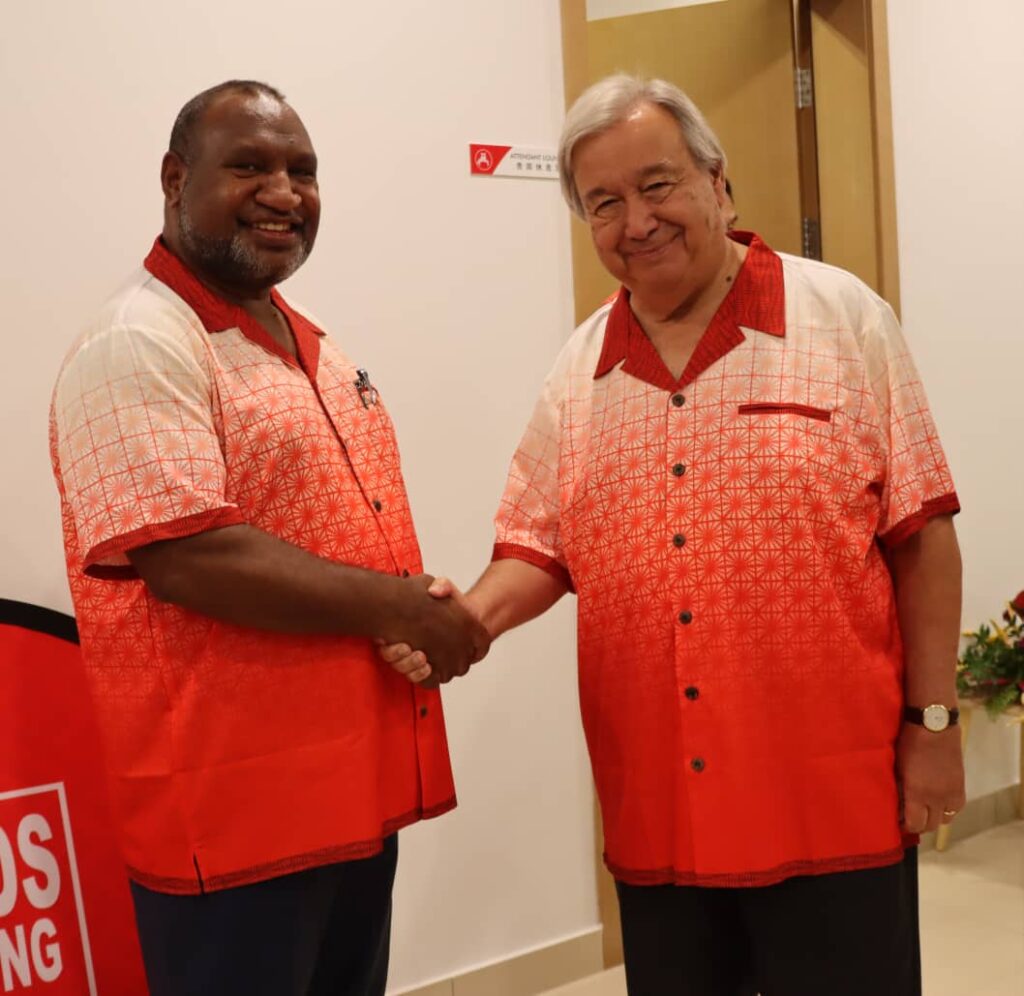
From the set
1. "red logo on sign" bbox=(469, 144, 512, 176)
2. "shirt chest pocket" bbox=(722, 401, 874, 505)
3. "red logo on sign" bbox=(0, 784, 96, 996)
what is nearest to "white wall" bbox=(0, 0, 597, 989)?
"red logo on sign" bbox=(469, 144, 512, 176)

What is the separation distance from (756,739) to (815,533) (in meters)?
0.29

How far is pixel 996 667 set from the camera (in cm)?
379

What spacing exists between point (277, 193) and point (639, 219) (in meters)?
0.49

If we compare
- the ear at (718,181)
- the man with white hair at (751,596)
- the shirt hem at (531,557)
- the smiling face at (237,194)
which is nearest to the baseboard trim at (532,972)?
the man with white hair at (751,596)

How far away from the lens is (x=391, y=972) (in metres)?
2.77

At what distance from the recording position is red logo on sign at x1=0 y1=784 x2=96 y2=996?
7.06 feet

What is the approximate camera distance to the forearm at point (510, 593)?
6.35 ft

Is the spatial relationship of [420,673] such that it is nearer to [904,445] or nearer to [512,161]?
[904,445]

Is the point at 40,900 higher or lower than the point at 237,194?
lower

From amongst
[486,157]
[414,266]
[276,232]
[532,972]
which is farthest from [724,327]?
[532,972]

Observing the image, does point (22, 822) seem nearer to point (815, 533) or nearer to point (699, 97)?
point (815, 533)

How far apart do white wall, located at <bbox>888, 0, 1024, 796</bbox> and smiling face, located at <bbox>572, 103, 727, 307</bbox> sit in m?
2.23

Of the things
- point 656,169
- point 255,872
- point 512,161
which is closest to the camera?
point 255,872

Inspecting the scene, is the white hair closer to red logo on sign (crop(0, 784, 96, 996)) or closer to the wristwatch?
the wristwatch
